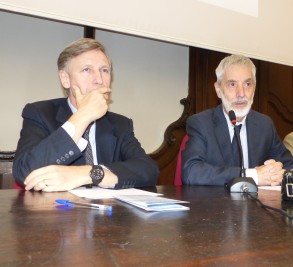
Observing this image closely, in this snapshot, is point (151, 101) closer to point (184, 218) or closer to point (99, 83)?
point (99, 83)

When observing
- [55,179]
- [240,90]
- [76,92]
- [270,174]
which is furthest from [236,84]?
[55,179]

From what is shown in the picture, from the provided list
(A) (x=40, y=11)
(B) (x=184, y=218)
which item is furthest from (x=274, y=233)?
(A) (x=40, y=11)

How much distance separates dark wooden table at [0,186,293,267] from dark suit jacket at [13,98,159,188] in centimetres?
38

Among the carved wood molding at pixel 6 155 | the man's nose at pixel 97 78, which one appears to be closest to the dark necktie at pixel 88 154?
the man's nose at pixel 97 78

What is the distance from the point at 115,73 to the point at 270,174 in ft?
6.41

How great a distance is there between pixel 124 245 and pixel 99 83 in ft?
4.25

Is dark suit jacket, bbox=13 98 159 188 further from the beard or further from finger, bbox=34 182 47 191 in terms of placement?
the beard

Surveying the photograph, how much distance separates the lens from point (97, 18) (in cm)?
240

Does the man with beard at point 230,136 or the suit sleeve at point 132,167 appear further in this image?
the man with beard at point 230,136

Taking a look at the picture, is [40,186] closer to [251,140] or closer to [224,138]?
[224,138]

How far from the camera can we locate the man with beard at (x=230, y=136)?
1.81 metres

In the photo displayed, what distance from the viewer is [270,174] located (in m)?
1.73

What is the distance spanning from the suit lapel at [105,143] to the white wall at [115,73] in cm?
127

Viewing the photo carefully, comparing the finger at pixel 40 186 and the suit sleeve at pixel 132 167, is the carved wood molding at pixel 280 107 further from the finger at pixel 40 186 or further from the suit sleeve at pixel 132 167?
the finger at pixel 40 186
